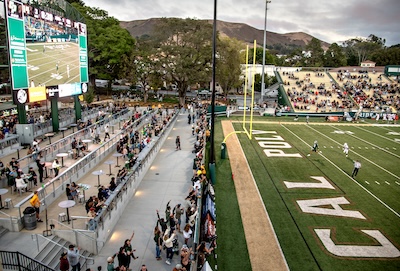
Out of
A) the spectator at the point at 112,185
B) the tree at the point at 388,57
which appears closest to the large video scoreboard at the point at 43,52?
the spectator at the point at 112,185

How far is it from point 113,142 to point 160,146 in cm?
359

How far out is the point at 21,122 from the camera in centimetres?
2145

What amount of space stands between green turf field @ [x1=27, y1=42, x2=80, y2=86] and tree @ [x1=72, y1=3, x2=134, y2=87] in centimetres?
2642

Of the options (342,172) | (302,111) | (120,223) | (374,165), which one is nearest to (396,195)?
(342,172)

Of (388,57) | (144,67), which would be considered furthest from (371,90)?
(388,57)

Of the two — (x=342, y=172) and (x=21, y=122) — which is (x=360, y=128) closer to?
(x=342, y=172)

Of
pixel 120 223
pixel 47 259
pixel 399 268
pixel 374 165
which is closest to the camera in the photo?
pixel 47 259

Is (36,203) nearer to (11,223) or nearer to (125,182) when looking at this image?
(11,223)

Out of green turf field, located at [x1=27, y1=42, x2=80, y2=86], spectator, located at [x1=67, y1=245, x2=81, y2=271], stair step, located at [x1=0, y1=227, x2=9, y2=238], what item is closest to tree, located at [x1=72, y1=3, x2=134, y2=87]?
green turf field, located at [x1=27, y1=42, x2=80, y2=86]

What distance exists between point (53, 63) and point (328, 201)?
2054cm

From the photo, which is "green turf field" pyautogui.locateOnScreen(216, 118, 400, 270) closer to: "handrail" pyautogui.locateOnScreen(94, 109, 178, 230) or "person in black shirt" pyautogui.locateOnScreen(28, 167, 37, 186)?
"handrail" pyautogui.locateOnScreen(94, 109, 178, 230)

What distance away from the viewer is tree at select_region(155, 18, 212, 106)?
49188mm

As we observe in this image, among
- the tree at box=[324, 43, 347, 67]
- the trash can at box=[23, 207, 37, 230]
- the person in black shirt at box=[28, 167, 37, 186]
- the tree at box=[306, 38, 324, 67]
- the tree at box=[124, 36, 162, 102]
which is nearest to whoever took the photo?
the trash can at box=[23, 207, 37, 230]

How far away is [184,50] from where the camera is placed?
48969mm
